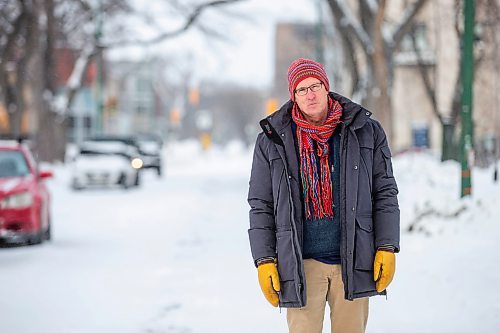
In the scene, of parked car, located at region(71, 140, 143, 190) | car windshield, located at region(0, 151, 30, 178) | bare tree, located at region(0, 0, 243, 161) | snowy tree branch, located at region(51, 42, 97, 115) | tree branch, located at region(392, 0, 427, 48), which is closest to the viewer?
car windshield, located at region(0, 151, 30, 178)

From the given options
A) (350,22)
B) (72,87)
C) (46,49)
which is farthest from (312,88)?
(72,87)

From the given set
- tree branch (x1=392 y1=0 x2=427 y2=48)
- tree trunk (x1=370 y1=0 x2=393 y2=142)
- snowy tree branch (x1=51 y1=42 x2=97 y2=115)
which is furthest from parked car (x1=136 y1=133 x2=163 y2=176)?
tree trunk (x1=370 y1=0 x2=393 y2=142)

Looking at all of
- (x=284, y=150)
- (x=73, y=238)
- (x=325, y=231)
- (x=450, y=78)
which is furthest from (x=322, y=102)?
(x=450, y=78)

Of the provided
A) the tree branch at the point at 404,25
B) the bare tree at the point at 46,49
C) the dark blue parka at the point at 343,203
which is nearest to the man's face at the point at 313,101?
the dark blue parka at the point at 343,203

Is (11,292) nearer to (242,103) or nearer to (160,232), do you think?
(160,232)

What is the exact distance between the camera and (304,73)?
13.1 ft

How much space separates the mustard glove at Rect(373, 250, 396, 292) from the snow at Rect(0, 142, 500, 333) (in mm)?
2522

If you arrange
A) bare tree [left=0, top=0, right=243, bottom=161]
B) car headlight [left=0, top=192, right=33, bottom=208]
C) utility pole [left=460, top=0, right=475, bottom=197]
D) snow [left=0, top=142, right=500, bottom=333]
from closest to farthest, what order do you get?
snow [left=0, top=142, right=500, bottom=333], car headlight [left=0, top=192, right=33, bottom=208], utility pole [left=460, top=0, right=475, bottom=197], bare tree [left=0, top=0, right=243, bottom=161]

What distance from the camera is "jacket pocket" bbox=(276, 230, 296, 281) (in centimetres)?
394

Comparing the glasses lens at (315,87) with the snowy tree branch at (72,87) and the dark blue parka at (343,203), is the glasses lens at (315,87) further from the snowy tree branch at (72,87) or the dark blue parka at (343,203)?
the snowy tree branch at (72,87)

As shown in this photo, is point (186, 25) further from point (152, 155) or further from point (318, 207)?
point (318, 207)

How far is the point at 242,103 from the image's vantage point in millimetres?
104562

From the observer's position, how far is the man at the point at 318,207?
396cm

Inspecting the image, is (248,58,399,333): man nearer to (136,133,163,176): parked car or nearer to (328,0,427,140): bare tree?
(328,0,427,140): bare tree
